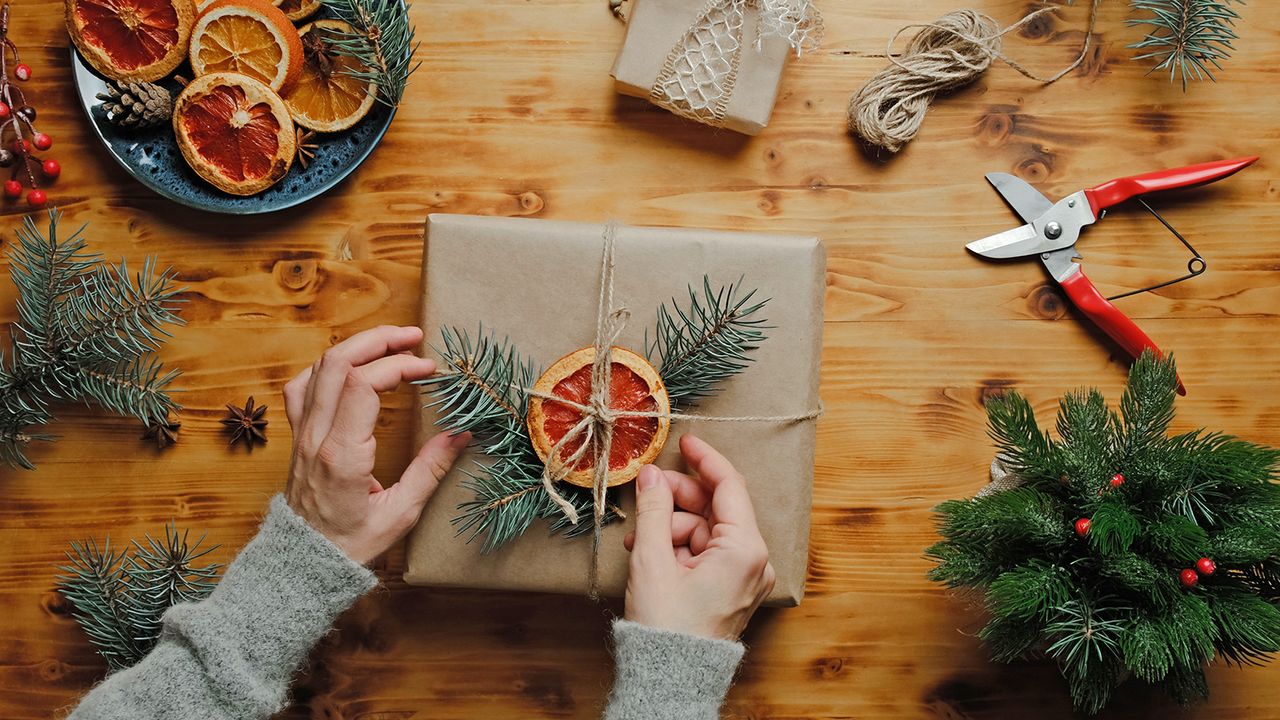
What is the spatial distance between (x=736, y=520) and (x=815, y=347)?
0.88 ft

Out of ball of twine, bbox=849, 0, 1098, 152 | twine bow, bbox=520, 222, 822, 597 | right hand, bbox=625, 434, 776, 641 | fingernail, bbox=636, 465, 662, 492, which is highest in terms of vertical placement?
ball of twine, bbox=849, 0, 1098, 152

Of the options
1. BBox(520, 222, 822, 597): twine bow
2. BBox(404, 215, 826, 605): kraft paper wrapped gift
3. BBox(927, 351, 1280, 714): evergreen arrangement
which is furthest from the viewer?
BBox(404, 215, 826, 605): kraft paper wrapped gift

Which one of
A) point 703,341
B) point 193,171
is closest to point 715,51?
point 703,341

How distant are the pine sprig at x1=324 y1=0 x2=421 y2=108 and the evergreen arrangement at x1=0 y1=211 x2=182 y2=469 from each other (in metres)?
0.42

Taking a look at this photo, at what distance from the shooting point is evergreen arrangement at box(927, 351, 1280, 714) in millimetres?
893

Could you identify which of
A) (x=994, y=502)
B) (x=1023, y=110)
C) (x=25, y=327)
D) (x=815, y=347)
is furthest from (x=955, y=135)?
(x=25, y=327)

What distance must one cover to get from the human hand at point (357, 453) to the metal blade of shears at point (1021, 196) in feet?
2.92

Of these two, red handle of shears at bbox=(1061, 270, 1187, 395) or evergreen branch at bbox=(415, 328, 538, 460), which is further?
red handle of shears at bbox=(1061, 270, 1187, 395)

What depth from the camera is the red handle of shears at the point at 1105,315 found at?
1.22 metres

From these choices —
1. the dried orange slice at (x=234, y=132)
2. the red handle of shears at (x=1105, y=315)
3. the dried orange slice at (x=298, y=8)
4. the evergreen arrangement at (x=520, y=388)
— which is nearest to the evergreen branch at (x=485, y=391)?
the evergreen arrangement at (x=520, y=388)

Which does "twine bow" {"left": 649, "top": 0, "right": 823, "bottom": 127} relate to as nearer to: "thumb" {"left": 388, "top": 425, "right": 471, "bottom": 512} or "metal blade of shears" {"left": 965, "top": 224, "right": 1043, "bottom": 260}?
"metal blade of shears" {"left": 965, "top": 224, "right": 1043, "bottom": 260}

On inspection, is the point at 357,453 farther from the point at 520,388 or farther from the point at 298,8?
the point at 298,8

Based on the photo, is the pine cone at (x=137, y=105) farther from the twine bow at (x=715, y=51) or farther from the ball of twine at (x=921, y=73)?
the ball of twine at (x=921, y=73)

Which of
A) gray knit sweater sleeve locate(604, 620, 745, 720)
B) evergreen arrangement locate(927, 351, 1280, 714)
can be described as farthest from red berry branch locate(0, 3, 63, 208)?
evergreen arrangement locate(927, 351, 1280, 714)
